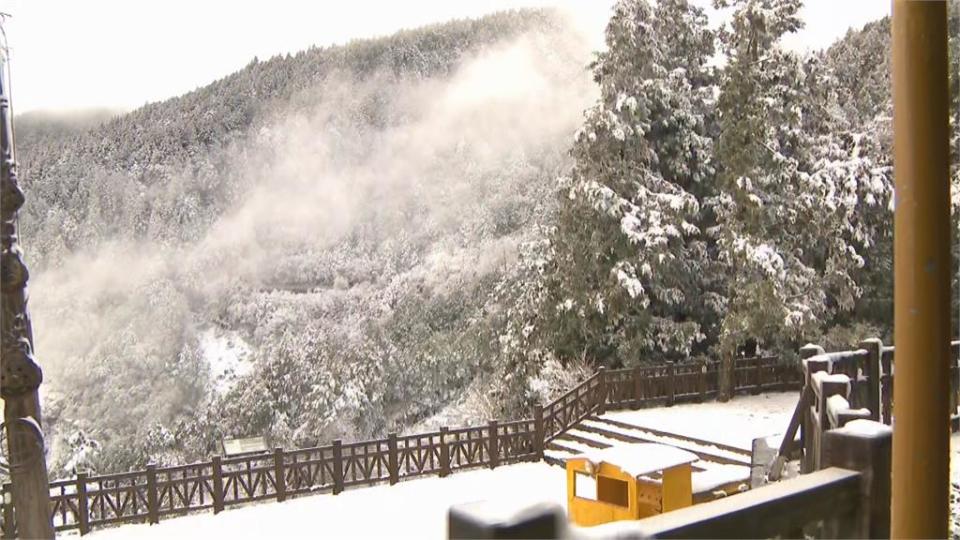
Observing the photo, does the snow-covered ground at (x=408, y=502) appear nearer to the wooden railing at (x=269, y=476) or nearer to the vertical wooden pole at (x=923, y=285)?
the wooden railing at (x=269, y=476)

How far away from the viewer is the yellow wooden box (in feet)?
22.3

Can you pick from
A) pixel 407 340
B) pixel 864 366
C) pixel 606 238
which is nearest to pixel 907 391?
pixel 864 366

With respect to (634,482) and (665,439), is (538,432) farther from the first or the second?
(634,482)

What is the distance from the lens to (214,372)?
26016 millimetres

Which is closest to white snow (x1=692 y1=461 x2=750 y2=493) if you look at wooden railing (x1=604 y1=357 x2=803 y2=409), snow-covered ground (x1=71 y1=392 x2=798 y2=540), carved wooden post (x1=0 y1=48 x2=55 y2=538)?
snow-covered ground (x1=71 y1=392 x2=798 y2=540)

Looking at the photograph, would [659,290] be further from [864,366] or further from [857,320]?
[864,366]

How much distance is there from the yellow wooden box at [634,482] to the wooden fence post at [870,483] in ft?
14.3

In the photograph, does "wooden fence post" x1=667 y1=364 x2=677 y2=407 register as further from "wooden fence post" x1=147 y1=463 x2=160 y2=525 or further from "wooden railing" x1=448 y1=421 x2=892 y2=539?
"wooden railing" x1=448 y1=421 x2=892 y2=539

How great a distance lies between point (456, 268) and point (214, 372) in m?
9.30

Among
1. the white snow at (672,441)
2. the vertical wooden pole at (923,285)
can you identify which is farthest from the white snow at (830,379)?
the white snow at (672,441)

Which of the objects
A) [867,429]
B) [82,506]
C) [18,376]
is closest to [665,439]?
[82,506]

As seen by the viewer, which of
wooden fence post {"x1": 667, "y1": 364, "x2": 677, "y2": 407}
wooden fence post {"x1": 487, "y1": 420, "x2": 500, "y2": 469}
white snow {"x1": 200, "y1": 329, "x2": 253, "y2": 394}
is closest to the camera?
wooden fence post {"x1": 487, "y1": 420, "x2": 500, "y2": 469}

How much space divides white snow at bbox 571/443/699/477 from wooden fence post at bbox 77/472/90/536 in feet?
24.2

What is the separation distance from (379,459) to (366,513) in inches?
65.8
